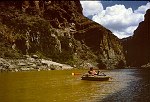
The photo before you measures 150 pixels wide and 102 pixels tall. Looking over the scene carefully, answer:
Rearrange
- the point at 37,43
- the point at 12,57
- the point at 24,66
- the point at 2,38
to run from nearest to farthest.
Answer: the point at 24,66
the point at 12,57
the point at 2,38
the point at 37,43

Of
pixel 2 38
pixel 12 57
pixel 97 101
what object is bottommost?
pixel 97 101

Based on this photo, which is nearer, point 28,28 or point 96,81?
point 96,81

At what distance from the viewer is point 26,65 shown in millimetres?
154250

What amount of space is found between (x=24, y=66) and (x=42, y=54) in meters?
42.5

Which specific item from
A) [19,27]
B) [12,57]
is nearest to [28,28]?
[19,27]

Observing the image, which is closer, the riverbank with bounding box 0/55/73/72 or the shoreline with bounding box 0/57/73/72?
the shoreline with bounding box 0/57/73/72

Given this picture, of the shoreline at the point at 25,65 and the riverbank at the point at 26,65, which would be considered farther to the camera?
the riverbank at the point at 26,65

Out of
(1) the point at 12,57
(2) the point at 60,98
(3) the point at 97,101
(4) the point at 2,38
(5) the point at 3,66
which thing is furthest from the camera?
(4) the point at 2,38

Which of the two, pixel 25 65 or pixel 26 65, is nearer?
pixel 25 65

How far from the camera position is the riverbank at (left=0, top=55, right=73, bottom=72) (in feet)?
466

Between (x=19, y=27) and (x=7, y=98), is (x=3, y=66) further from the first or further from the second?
(x=7, y=98)

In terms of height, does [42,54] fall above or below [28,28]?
below

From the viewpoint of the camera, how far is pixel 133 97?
4347cm

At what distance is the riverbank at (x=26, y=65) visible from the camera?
142m
